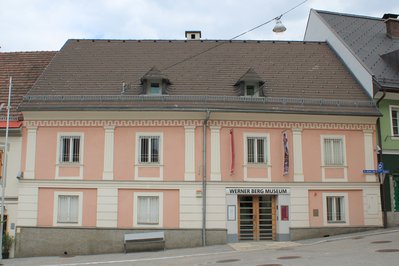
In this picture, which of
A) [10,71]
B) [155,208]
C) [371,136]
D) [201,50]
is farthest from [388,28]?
[10,71]

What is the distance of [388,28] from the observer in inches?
1096

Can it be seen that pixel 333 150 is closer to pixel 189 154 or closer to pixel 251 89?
pixel 251 89

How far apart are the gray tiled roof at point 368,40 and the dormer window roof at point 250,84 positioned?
5484 mm

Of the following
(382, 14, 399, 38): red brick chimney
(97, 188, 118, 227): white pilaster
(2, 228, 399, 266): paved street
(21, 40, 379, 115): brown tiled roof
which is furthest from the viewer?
(382, 14, 399, 38): red brick chimney

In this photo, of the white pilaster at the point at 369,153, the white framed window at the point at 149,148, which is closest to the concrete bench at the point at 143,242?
the white framed window at the point at 149,148

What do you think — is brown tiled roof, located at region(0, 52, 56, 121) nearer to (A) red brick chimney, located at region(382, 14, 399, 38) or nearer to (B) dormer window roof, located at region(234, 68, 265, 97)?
(B) dormer window roof, located at region(234, 68, 265, 97)

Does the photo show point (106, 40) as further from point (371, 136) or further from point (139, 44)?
point (371, 136)

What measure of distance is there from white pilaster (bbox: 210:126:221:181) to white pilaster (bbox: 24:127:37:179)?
7.97 meters

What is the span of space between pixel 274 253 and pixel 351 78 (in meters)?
11.4

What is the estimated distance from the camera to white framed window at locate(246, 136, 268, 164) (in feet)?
70.9

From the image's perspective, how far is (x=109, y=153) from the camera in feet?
69.5

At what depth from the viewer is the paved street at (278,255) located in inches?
569

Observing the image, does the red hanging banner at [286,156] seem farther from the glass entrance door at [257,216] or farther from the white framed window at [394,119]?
the white framed window at [394,119]

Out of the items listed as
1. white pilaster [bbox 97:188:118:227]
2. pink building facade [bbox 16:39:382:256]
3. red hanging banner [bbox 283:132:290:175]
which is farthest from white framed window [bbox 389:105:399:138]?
white pilaster [bbox 97:188:118:227]
